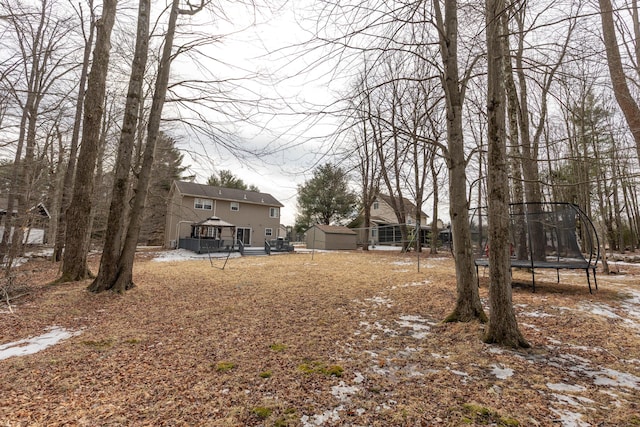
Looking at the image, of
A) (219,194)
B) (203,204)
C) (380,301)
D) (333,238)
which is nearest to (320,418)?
(380,301)

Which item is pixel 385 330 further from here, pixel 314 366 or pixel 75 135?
pixel 75 135

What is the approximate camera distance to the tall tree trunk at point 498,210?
3.06 meters

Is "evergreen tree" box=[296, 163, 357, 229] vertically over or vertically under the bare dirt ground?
over

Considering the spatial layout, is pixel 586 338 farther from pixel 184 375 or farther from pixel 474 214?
pixel 474 214

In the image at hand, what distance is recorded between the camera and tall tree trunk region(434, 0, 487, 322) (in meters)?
3.87

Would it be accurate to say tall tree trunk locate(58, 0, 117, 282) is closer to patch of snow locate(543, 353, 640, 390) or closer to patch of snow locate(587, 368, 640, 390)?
patch of snow locate(543, 353, 640, 390)

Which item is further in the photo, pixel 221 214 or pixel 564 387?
pixel 221 214

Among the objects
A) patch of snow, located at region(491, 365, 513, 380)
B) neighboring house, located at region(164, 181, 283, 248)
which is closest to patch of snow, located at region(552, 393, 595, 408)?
patch of snow, located at region(491, 365, 513, 380)

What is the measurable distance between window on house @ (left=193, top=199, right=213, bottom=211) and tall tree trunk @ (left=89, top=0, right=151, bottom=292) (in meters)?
18.6

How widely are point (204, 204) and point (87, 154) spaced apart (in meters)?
17.9

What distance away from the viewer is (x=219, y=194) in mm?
24828

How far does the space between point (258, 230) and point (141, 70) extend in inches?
835

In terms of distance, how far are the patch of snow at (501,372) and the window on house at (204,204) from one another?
79.2 feet

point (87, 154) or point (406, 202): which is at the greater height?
point (406, 202)
